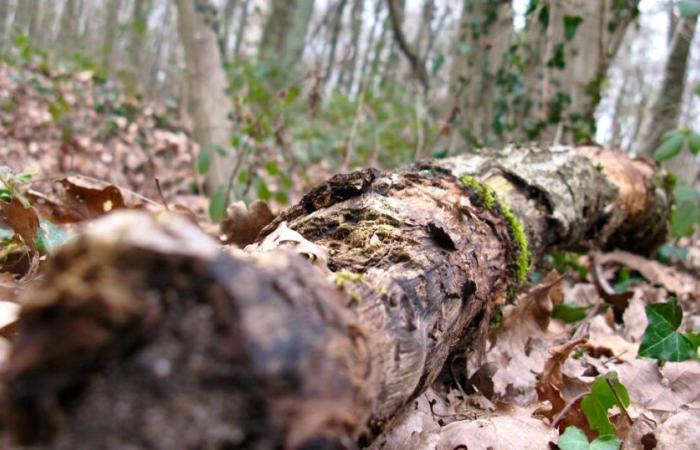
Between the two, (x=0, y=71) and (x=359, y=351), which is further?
(x=0, y=71)

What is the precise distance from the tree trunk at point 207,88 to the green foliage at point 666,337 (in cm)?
332

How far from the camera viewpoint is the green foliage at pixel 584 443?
1213 millimetres

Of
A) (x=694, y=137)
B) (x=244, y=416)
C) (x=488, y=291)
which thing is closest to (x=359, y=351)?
(x=244, y=416)

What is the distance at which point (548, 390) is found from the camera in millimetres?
1580

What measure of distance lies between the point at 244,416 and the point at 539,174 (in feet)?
6.27

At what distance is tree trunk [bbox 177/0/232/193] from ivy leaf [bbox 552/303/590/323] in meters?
2.83

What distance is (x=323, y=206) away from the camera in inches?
57.4

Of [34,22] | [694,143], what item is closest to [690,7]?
[694,143]

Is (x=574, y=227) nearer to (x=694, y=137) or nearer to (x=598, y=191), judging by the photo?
(x=598, y=191)

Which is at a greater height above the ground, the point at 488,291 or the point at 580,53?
the point at 580,53

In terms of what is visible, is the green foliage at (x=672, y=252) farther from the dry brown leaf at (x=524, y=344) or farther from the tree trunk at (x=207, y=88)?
the tree trunk at (x=207, y=88)

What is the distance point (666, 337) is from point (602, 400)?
1.44 ft

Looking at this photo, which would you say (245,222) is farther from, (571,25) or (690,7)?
(571,25)

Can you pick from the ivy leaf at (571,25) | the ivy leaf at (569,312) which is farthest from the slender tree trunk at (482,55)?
the ivy leaf at (569,312)
